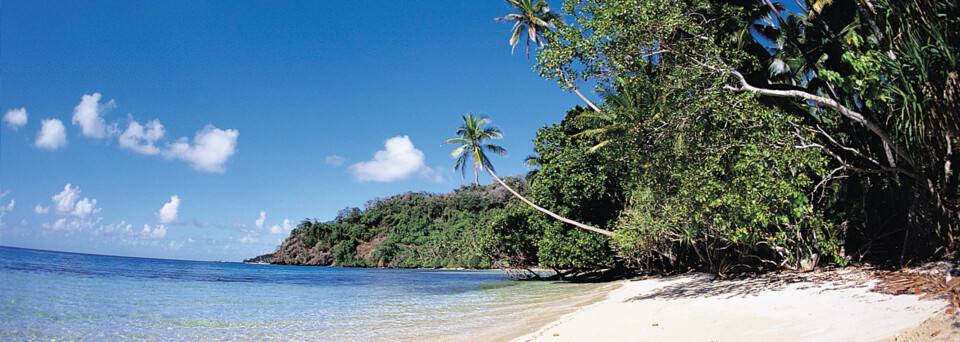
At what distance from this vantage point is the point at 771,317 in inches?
203

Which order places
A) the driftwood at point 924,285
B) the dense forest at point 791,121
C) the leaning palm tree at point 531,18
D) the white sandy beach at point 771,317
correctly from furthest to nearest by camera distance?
the leaning palm tree at point 531,18 → the dense forest at point 791,121 → the driftwood at point 924,285 → the white sandy beach at point 771,317

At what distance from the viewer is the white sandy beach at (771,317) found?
393 centimetres

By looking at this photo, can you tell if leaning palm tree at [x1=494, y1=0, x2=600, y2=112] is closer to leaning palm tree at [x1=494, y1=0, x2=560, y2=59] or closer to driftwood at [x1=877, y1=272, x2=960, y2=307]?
leaning palm tree at [x1=494, y1=0, x2=560, y2=59]

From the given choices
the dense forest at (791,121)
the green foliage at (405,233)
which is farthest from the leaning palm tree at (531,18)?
the green foliage at (405,233)

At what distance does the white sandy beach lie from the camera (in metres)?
3.93

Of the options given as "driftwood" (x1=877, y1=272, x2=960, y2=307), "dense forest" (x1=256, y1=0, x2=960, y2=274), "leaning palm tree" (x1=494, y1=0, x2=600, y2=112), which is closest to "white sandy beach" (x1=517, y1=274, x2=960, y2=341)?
"driftwood" (x1=877, y1=272, x2=960, y2=307)

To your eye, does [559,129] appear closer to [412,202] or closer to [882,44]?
[882,44]

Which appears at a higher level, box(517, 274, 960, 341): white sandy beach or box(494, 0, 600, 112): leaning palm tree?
box(494, 0, 600, 112): leaning palm tree

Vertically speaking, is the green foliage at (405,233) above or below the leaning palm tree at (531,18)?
below

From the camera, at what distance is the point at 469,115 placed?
71.9ft

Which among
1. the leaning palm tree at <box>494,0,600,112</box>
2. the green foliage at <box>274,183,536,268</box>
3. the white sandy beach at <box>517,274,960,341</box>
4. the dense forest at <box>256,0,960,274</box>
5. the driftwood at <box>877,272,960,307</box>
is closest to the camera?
the white sandy beach at <box>517,274,960,341</box>

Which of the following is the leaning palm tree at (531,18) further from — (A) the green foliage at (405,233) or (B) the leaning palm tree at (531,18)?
(A) the green foliage at (405,233)

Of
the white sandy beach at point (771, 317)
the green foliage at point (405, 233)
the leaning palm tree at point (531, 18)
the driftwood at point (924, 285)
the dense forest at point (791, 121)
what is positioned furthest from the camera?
the green foliage at point (405, 233)

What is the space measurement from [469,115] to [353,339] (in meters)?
16.2
